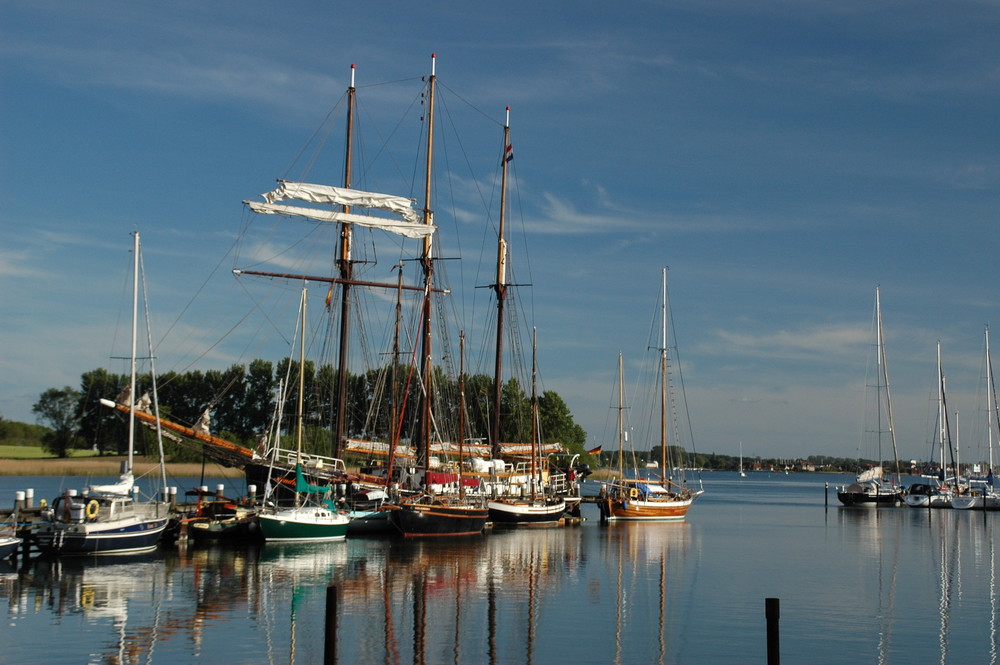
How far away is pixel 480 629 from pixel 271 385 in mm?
127236

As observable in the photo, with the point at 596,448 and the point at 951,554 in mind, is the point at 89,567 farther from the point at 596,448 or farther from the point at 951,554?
the point at 596,448

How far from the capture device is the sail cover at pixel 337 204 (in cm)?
7075

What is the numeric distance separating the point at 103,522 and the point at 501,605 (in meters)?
20.1

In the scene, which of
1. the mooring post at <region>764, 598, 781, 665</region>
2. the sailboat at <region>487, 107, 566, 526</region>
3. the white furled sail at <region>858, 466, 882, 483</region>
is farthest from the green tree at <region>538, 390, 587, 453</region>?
the mooring post at <region>764, 598, 781, 665</region>

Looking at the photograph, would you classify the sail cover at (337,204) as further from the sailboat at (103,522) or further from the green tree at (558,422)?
the green tree at (558,422)

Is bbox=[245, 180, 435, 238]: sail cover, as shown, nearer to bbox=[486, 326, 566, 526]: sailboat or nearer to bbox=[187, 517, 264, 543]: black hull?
bbox=[486, 326, 566, 526]: sailboat

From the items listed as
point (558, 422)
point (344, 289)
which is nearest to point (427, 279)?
point (344, 289)

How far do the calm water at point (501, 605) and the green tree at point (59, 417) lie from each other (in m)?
89.5

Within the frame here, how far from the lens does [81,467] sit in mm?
118062

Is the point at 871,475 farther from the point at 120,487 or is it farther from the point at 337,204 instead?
the point at 120,487

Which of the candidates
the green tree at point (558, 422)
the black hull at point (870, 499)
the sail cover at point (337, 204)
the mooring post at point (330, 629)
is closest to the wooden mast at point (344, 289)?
the sail cover at point (337, 204)

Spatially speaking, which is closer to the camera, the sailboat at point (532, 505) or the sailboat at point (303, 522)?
the sailboat at point (303, 522)

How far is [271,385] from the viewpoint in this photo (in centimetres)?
15362

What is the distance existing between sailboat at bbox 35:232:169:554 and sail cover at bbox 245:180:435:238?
27.0 metres
